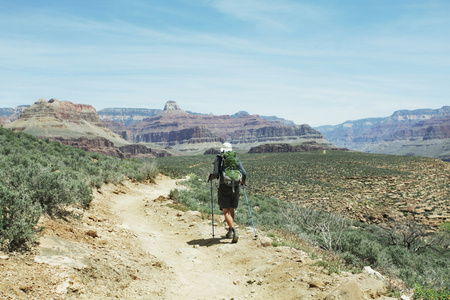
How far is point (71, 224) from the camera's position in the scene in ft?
23.0

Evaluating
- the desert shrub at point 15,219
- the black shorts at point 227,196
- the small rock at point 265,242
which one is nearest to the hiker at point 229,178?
the black shorts at point 227,196

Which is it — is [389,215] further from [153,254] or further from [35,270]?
[35,270]

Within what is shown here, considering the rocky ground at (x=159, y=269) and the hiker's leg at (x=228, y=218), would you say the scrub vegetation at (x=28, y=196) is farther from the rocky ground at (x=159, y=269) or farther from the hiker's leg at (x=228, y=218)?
the hiker's leg at (x=228, y=218)

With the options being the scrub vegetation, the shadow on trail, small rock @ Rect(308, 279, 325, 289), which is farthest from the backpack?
the scrub vegetation

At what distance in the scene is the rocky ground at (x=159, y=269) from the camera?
4.28 meters

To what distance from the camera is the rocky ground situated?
4281 millimetres

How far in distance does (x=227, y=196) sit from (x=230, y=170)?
724mm

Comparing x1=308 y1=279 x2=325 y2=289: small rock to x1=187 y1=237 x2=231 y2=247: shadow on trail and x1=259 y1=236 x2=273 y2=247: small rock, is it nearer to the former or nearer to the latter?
x1=259 y1=236 x2=273 y2=247: small rock

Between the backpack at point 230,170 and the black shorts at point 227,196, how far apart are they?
259 millimetres

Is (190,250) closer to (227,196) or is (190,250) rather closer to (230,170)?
(227,196)

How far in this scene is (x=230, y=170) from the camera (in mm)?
7559

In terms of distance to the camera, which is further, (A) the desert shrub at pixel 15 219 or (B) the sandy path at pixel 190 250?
→ (B) the sandy path at pixel 190 250

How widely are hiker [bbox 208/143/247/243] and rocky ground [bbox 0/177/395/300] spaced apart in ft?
2.82

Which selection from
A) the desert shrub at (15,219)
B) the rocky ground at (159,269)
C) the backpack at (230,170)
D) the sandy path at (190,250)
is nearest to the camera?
the rocky ground at (159,269)
